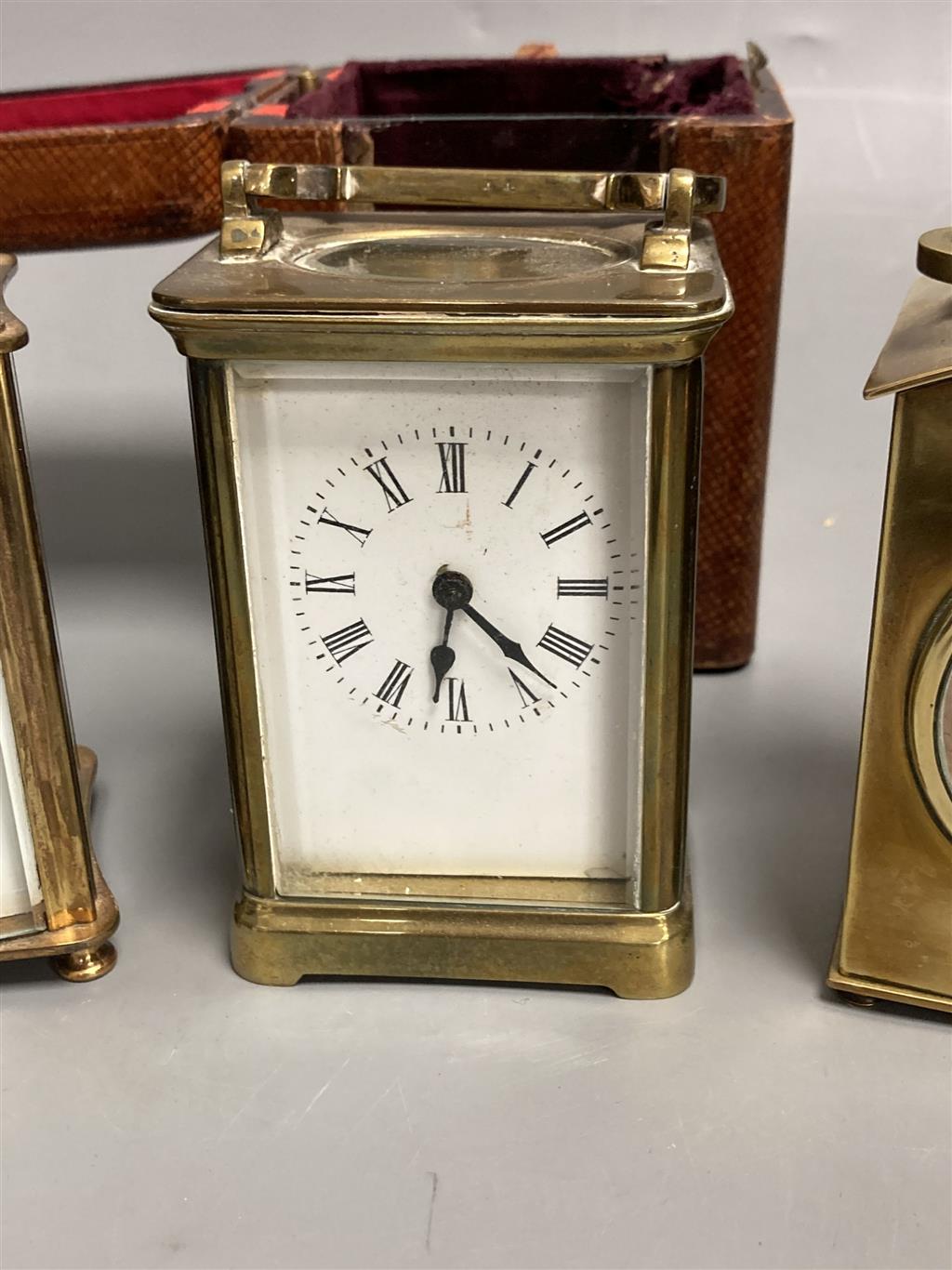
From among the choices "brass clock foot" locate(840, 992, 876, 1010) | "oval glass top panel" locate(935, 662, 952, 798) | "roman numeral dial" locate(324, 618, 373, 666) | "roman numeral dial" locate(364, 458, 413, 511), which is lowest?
"brass clock foot" locate(840, 992, 876, 1010)

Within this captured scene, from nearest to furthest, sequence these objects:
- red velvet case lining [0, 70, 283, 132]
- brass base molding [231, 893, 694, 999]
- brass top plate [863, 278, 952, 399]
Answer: brass top plate [863, 278, 952, 399], brass base molding [231, 893, 694, 999], red velvet case lining [0, 70, 283, 132]

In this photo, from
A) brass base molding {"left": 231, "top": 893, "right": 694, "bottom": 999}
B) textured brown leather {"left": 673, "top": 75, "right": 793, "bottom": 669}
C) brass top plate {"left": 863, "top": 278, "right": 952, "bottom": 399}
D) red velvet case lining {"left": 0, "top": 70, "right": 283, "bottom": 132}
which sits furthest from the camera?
red velvet case lining {"left": 0, "top": 70, "right": 283, "bottom": 132}

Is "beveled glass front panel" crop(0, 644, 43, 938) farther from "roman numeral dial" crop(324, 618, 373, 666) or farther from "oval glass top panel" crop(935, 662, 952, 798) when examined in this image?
"oval glass top panel" crop(935, 662, 952, 798)

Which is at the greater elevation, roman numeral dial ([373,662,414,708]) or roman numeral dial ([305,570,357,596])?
roman numeral dial ([305,570,357,596])

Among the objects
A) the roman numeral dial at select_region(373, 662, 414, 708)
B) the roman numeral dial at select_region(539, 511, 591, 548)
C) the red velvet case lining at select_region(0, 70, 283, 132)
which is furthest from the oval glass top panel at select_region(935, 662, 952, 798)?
the red velvet case lining at select_region(0, 70, 283, 132)

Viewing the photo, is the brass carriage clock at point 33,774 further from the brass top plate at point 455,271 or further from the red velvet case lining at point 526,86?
the red velvet case lining at point 526,86

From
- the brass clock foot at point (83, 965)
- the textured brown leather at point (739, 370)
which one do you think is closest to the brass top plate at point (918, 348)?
the textured brown leather at point (739, 370)

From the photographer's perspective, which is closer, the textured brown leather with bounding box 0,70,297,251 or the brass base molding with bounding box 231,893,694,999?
the brass base molding with bounding box 231,893,694,999

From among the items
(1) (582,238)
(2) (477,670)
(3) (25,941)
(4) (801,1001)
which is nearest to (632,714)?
(2) (477,670)

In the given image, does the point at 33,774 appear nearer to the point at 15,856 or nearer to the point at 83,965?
the point at 15,856
